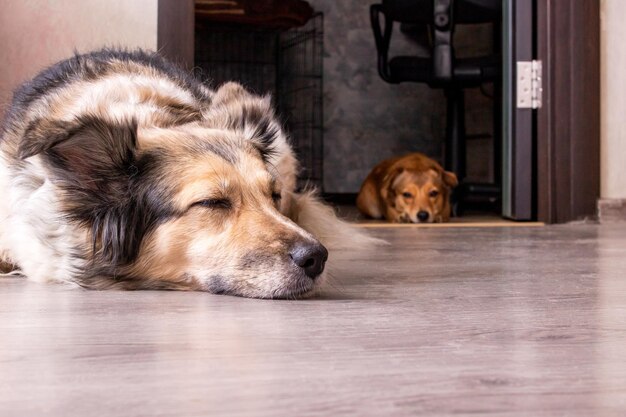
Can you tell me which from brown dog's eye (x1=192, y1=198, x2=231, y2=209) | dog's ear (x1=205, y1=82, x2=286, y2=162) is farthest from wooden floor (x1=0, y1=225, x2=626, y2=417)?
dog's ear (x1=205, y1=82, x2=286, y2=162)

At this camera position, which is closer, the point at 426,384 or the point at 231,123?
the point at 426,384

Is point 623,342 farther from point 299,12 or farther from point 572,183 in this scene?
point 299,12

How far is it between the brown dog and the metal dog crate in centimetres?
102

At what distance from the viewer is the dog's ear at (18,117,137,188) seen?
5.25 ft

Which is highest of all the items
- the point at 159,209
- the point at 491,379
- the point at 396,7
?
the point at 396,7

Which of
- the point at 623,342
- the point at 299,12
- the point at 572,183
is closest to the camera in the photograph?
the point at 623,342

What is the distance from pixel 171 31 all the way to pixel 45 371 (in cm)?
228

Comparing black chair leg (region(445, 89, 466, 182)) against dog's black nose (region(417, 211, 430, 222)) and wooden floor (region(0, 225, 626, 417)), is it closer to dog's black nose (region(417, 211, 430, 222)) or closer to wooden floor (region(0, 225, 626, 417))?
dog's black nose (region(417, 211, 430, 222))

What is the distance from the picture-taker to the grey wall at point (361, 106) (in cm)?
Answer: 647

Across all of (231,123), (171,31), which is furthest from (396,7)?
(231,123)

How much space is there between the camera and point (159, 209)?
1604mm

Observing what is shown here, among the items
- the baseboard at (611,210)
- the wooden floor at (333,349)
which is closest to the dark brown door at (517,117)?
the baseboard at (611,210)

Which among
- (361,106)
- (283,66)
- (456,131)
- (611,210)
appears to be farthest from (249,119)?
(361,106)

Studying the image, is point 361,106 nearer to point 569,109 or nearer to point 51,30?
point 569,109
